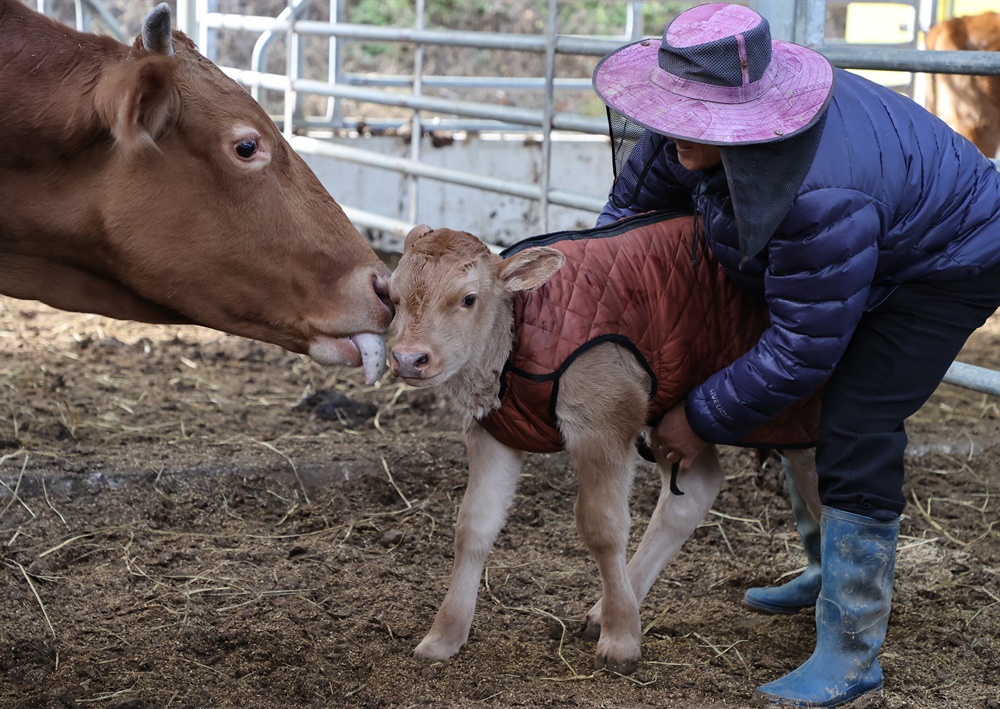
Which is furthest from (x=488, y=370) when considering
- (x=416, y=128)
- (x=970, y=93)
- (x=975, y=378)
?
(x=970, y=93)

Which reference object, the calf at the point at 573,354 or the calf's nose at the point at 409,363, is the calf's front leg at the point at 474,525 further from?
the calf's nose at the point at 409,363

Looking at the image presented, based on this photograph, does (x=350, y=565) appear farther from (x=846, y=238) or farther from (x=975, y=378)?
(x=975, y=378)

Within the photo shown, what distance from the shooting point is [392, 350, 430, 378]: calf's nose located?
293 centimetres

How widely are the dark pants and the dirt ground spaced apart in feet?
1.83

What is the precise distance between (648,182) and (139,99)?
153 centimetres

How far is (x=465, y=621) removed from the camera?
329 cm

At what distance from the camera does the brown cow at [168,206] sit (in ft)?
9.27

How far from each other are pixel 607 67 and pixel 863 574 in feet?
4.87

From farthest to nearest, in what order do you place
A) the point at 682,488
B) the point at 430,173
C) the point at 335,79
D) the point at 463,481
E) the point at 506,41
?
1. the point at 335,79
2. the point at 430,173
3. the point at 506,41
4. the point at 463,481
5. the point at 682,488

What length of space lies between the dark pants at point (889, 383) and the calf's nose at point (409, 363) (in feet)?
3.49

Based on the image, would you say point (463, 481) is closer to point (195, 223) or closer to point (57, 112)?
point (195, 223)

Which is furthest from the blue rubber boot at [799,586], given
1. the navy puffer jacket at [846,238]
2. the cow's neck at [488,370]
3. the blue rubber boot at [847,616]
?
the cow's neck at [488,370]

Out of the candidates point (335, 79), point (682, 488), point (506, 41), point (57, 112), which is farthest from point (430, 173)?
point (57, 112)

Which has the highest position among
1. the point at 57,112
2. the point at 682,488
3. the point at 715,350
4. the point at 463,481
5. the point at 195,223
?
the point at 57,112
